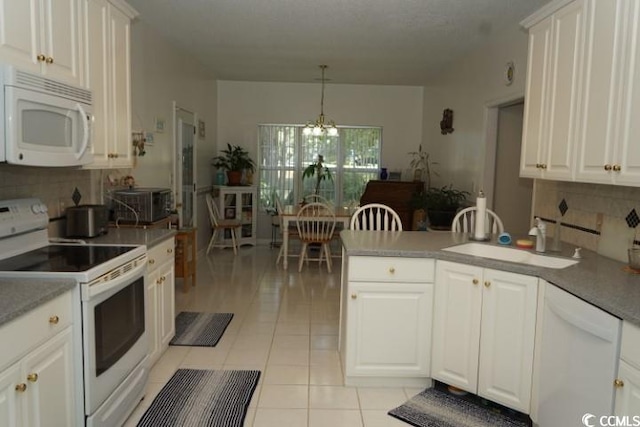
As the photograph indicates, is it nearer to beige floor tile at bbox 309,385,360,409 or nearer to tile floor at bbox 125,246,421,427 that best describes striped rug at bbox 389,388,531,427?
tile floor at bbox 125,246,421,427

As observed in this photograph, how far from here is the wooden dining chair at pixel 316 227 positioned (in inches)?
222

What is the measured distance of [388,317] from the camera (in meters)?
2.66

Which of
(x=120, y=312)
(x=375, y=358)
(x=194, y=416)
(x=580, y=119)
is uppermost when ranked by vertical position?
(x=580, y=119)

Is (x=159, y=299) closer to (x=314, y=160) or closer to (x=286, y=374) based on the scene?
(x=286, y=374)

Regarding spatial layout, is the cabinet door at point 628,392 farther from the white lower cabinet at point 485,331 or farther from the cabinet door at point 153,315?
the cabinet door at point 153,315

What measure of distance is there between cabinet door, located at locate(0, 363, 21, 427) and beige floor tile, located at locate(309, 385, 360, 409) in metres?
1.45

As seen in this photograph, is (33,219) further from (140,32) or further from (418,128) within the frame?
(418,128)

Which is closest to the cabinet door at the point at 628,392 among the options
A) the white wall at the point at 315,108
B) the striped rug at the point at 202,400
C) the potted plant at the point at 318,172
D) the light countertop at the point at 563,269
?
the light countertop at the point at 563,269

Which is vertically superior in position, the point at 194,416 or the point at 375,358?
the point at 375,358

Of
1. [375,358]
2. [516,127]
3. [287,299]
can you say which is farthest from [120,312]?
[516,127]

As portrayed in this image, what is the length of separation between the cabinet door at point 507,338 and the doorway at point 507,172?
2.39 meters

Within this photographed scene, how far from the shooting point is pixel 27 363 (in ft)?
5.12

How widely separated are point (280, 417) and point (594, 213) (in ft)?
7.04

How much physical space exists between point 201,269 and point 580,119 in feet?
14.6
